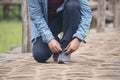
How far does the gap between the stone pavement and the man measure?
0.41 feet

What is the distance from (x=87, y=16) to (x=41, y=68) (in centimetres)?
68

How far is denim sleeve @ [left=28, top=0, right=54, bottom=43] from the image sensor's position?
16.6 ft

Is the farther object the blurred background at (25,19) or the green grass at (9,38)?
the green grass at (9,38)

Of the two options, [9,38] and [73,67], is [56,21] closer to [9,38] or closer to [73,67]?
[73,67]

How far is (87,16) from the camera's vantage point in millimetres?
5219

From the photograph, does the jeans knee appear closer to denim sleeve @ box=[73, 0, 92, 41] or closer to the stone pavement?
denim sleeve @ box=[73, 0, 92, 41]

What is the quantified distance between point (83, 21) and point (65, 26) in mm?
167

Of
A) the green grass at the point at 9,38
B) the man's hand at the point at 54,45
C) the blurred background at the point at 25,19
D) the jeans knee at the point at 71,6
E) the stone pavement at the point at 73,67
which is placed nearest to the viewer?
the stone pavement at the point at 73,67

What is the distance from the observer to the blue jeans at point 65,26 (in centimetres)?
514

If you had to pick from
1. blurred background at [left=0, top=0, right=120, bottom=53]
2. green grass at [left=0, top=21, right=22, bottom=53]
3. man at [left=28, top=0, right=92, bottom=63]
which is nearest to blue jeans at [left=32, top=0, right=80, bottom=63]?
man at [left=28, top=0, right=92, bottom=63]

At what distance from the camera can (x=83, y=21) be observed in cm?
518

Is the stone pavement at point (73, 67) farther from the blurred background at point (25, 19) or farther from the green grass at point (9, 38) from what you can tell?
the green grass at point (9, 38)

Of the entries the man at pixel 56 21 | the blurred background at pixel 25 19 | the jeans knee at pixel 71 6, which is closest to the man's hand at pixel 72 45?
the man at pixel 56 21

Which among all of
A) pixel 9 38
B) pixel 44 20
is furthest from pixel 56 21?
pixel 9 38
